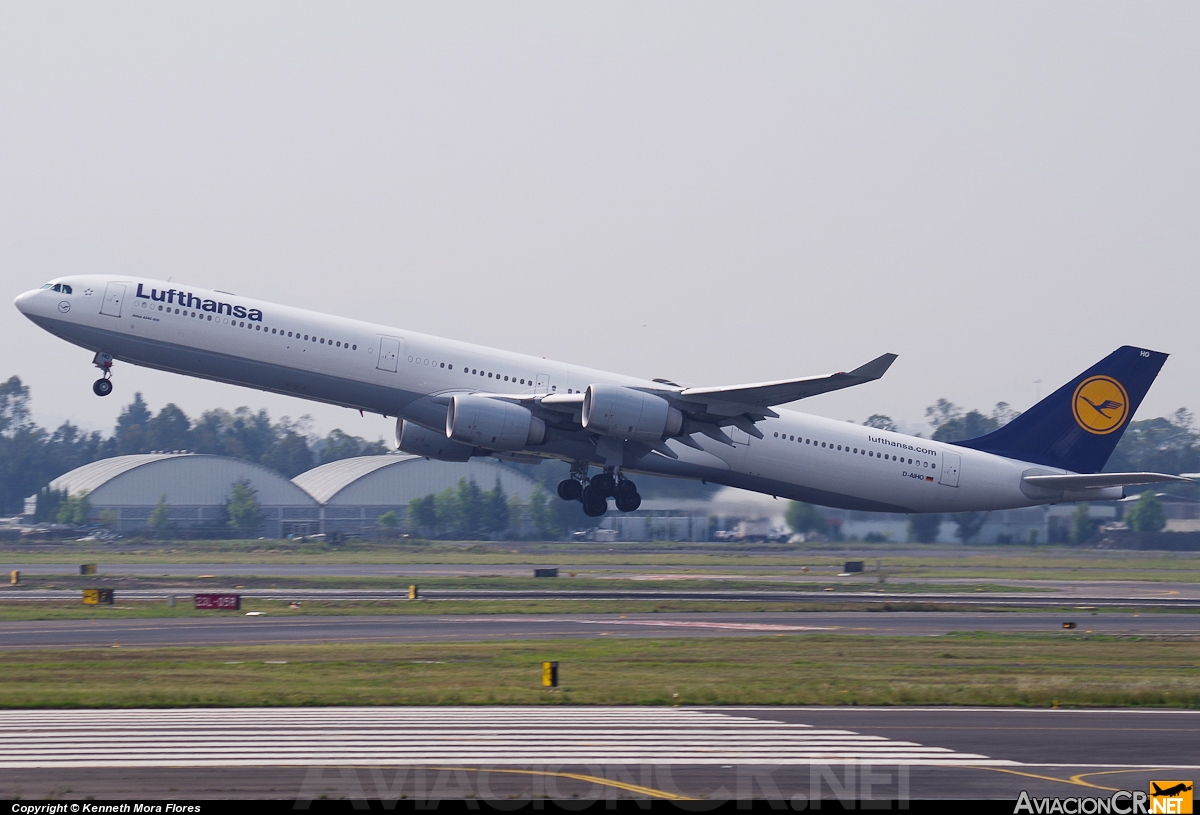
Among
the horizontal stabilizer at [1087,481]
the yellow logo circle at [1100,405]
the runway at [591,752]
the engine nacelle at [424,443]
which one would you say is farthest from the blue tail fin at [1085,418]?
the runway at [591,752]

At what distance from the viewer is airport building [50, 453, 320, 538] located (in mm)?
112250

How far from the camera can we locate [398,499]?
11619 centimetres

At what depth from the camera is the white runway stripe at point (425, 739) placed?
55.4 feet

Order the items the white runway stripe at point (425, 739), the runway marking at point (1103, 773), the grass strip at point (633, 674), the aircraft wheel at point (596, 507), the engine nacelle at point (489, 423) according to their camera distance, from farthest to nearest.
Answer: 1. the aircraft wheel at point (596, 507)
2. the engine nacelle at point (489, 423)
3. the grass strip at point (633, 674)
4. the white runway stripe at point (425, 739)
5. the runway marking at point (1103, 773)

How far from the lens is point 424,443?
145 feet

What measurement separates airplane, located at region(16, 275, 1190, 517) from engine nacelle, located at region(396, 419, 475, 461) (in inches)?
2.2

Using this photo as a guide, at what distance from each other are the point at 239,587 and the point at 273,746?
3508 cm

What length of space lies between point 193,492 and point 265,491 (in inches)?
240

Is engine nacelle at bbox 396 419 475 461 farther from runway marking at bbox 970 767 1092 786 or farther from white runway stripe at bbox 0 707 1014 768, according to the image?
runway marking at bbox 970 767 1092 786

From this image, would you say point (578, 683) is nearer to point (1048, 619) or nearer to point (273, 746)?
point (273, 746)

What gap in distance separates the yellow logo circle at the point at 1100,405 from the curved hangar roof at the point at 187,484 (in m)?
80.9

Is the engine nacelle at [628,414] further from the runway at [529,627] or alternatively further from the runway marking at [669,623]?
the runway marking at [669,623]

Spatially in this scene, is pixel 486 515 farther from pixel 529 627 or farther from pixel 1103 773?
pixel 1103 773

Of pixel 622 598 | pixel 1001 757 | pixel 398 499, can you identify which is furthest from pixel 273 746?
pixel 398 499
